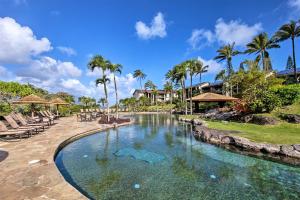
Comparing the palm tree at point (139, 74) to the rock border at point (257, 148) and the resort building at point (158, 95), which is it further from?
the rock border at point (257, 148)

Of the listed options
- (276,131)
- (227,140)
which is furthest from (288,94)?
(227,140)

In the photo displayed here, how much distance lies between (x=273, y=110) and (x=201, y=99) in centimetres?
1182

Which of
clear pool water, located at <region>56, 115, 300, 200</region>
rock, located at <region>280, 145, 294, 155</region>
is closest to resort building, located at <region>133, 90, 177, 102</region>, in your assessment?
clear pool water, located at <region>56, 115, 300, 200</region>

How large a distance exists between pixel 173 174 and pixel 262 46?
29.6m

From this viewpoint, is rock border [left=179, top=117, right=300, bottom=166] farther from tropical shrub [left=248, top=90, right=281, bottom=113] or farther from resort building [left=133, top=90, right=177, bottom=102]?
resort building [left=133, top=90, right=177, bottom=102]

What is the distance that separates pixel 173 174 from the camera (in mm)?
5793

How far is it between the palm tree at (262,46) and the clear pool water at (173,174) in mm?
25622

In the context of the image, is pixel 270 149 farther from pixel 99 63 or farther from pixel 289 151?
pixel 99 63

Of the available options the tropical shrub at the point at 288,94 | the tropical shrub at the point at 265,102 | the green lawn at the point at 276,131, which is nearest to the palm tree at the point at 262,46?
the tropical shrub at the point at 288,94

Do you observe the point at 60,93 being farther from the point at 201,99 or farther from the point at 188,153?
the point at 188,153

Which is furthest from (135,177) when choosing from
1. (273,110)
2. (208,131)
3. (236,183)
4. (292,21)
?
(292,21)

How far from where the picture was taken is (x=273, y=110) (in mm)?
13844

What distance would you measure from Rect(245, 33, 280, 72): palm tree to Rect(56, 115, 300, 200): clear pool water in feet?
84.1

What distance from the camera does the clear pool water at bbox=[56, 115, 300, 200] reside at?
15.0 feet
